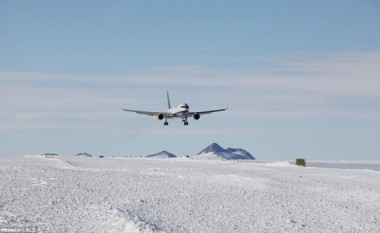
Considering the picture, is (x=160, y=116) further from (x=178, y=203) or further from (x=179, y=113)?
(x=178, y=203)

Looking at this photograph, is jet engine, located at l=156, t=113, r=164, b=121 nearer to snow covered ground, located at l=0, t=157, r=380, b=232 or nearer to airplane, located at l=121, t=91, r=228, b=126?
airplane, located at l=121, t=91, r=228, b=126

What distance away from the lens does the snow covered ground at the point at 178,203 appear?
55.3 ft

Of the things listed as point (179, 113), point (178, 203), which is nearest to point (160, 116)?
point (179, 113)

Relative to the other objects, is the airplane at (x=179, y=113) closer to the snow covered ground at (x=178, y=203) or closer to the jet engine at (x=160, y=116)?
the jet engine at (x=160, y=116)

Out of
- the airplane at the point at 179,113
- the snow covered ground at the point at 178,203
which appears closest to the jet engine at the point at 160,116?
the airplane at the point at 179,113

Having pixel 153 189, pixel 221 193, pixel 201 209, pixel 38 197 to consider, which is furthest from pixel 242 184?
pixel 38 197

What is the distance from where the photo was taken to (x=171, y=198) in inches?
810

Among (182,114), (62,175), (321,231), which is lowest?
(321,231)

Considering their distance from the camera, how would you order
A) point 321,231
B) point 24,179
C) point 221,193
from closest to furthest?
point 321,231 → point 221,193 → point 24,179

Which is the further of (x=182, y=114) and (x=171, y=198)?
(x=182, y=114)

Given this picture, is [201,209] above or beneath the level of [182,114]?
beneath

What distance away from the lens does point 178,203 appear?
64.8ft

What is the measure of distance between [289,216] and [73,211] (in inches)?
282

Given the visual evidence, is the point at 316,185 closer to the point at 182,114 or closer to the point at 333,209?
the point at 333,209
